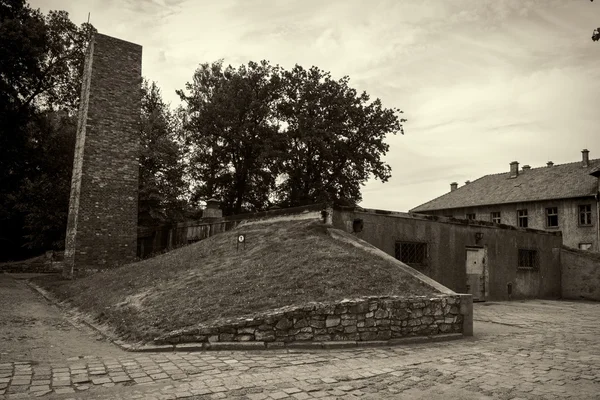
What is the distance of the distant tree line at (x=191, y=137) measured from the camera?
24328 mm

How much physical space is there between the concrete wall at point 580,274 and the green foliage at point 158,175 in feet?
70.3

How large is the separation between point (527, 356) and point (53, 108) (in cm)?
3020

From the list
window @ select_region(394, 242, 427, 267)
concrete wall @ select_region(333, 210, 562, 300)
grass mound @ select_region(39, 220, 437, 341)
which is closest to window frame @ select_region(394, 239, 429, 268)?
window @ select_region(394, 242, 427, 267)

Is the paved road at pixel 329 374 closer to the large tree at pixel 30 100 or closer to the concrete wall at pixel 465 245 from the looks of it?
the concrete wall at pixel 465 245

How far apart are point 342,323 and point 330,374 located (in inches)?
78.7

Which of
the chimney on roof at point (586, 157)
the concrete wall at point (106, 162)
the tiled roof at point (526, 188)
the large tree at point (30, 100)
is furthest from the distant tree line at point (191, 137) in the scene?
the chimney on roof at point (586, 157)

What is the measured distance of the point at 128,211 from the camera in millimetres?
18891

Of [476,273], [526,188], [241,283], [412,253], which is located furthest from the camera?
[526,188]

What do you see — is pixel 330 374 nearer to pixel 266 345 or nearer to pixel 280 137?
pixel 266 345

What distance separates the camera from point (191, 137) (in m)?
33.7

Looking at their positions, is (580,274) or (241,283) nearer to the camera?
(241,283)

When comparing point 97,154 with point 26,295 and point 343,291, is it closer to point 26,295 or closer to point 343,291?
point 26,295

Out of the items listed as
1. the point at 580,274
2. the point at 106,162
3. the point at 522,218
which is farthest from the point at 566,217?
the point at 106,162

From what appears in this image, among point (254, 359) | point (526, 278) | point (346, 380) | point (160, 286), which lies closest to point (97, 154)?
point (160, 286)
